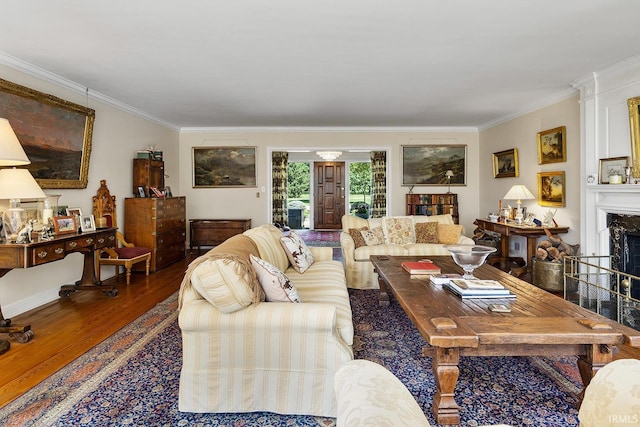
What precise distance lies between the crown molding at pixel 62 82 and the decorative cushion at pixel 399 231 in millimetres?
4159

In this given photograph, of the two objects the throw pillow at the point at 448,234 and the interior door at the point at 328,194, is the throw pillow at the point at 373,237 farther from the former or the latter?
the interior door at the point at 328,194

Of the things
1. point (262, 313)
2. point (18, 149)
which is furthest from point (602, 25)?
point (18, 149)

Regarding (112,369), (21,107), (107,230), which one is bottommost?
(112,369)

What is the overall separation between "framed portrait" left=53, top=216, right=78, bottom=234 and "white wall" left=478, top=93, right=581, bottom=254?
5989 mm

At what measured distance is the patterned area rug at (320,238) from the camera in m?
8.77

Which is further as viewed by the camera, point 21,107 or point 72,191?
point 72,191

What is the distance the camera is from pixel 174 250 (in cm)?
614

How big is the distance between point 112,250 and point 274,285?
3.67m

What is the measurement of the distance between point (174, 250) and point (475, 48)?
5206mm

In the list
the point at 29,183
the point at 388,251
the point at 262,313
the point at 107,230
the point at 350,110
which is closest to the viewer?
the point at 262,313

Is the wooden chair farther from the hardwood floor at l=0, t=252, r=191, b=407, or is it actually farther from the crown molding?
the crown molding

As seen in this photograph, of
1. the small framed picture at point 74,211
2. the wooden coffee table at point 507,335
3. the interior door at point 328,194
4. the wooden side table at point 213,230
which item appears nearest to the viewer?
the wooden coffee table at point 507,335

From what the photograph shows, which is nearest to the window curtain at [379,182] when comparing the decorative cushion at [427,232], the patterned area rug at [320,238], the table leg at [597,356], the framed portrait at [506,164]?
the patterned area rug at [320,238]

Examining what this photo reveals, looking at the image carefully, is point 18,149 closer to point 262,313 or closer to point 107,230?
point 107,230
